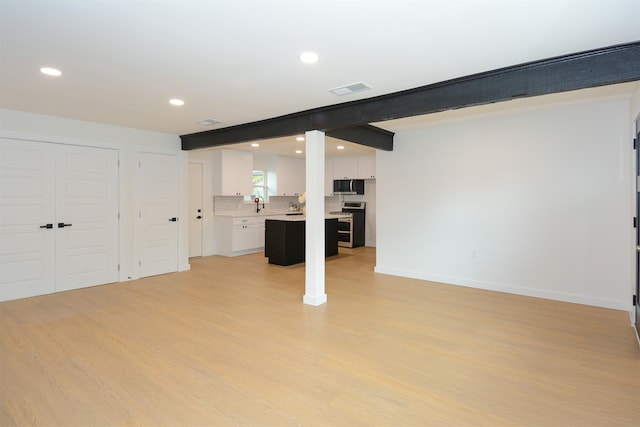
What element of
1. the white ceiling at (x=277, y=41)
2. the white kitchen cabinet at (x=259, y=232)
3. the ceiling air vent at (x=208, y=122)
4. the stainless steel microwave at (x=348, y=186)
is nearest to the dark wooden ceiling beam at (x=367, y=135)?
the white ceiling at (x=277, y=41)

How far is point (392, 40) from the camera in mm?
2307

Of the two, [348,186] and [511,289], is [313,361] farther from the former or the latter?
[348,186]

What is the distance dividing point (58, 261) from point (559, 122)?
6.91m

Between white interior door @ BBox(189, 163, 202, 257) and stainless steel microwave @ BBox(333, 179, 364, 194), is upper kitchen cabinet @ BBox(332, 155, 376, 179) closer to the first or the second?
stainless steel microwave @ BBox(333, 179, 364, 194)

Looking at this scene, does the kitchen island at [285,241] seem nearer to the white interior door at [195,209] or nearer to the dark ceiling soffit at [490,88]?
the white interior door at [195,209]

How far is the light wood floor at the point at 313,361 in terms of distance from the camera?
210 cm

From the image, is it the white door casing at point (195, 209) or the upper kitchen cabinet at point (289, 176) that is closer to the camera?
the white door casing at point (195, 209)

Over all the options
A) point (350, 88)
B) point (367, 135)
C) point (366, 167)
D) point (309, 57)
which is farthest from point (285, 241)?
point (309, 57)

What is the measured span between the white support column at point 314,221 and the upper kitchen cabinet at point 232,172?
376cm

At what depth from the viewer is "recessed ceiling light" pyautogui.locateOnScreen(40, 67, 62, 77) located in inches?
113

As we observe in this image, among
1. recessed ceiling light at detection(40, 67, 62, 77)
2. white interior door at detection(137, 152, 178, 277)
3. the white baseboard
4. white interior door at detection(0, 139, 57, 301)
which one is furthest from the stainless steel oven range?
recessed ceiling light at detection(40, 67, 62, 77)

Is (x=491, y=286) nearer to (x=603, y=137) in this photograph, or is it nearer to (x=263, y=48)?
(x=603, y=137)

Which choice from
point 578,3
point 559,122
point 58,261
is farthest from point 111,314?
point 559,122

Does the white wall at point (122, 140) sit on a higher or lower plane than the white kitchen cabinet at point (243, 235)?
higher
